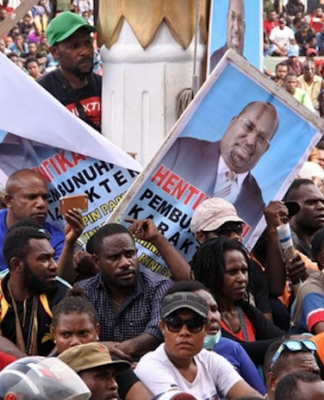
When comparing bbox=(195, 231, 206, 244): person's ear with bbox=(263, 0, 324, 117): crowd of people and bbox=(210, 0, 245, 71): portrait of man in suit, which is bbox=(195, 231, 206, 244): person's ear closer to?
bbox=(210, 0, 245, 71): portrait of man in suit

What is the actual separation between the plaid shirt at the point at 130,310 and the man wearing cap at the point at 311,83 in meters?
14.1

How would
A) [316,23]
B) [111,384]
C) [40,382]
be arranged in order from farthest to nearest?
[316,23], [111,384], [40,382]

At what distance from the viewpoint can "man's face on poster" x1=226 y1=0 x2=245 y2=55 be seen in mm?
9531

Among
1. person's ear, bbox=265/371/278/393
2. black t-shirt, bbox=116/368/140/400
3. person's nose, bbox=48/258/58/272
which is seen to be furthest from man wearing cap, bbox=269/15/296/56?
person's ear, bbox=265/371/278/393

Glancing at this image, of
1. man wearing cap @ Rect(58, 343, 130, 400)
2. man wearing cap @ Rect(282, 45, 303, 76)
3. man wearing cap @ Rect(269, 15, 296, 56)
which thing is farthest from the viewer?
man wearing cap @ Rect(269, 15, 296, 56)

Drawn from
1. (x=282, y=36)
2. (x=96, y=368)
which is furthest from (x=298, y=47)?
(x=96, y=368)

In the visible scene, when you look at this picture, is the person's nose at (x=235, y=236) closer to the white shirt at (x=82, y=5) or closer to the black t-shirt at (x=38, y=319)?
the black t-shirt at (x=38, y=319)

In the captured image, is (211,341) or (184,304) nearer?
(184,304)

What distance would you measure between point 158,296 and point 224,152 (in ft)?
3.62

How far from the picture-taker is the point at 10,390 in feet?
17.4

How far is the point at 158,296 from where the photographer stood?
8.14 m

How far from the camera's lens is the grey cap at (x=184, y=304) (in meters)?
7.43

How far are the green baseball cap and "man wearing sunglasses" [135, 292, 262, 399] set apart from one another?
2601mm

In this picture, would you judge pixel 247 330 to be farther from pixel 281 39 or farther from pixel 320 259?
pixel 281 39
